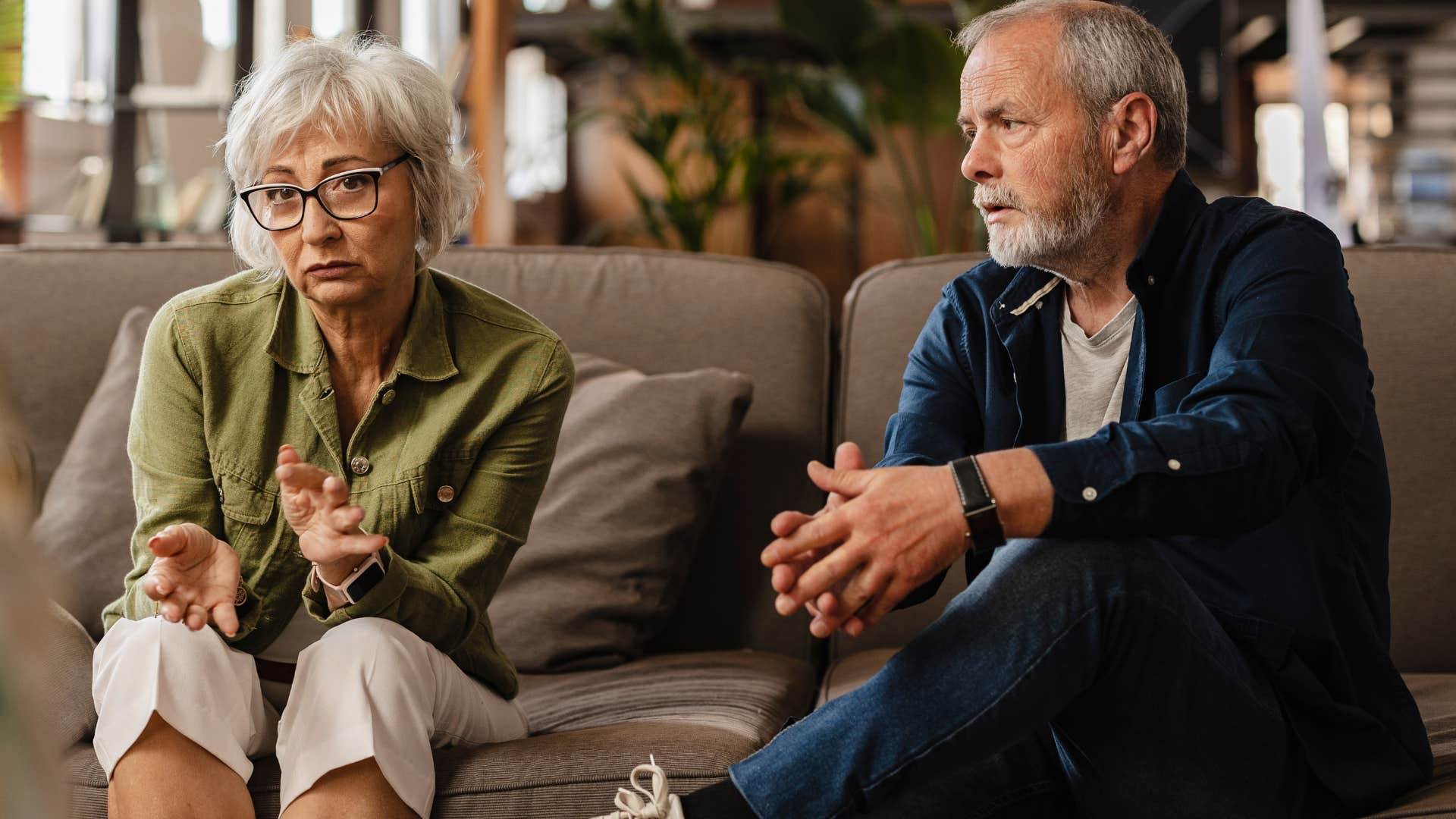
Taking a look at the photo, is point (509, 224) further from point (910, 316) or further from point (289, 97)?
point (289, 97)

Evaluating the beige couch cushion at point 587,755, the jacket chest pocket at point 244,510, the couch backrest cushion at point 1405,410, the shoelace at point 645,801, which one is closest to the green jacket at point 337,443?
the jacket chest pocket at point 244,510

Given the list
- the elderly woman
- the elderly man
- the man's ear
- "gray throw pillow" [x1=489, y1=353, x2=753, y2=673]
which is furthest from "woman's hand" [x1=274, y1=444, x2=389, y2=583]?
the man's ear

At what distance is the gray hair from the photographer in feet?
4.61

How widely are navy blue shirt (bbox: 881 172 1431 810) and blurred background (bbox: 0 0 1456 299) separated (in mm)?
658

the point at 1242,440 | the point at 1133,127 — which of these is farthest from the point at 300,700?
the point at 1133,127

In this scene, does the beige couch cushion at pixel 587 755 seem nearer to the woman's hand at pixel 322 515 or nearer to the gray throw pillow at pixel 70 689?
the gray throw pillow at pixel 70 689

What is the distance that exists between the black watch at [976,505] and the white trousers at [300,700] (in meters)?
0.54

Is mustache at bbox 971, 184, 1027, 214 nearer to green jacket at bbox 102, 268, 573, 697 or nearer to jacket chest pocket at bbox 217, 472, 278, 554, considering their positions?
green jacket at bbox 102, 268, 573, 697

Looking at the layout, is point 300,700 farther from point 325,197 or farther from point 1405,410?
point 1405,410

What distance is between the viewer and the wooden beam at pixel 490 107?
3680mm

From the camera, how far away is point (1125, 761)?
3.88ft

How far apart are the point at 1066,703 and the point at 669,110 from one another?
15.0 ft

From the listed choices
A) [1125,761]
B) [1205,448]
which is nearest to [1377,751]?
[1125,761]

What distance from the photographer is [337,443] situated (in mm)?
1452
